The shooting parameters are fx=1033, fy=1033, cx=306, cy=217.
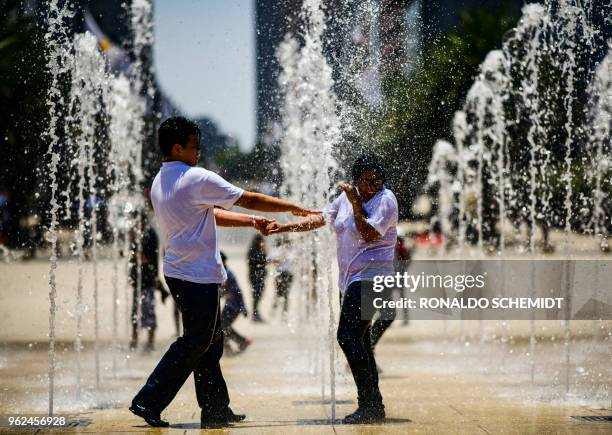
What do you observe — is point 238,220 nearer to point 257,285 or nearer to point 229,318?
point 229,318

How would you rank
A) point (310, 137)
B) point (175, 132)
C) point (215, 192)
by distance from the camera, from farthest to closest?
point (310, 137)
point (175, 132)
point (215, 192)

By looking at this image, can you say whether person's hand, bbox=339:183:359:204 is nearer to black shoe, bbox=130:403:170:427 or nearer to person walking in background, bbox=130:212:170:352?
black shoe, bbox=130:403:170:427

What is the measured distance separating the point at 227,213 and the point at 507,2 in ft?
69.8

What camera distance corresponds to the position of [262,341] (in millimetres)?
11180

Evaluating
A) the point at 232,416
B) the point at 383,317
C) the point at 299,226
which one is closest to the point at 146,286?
the point at 383,317

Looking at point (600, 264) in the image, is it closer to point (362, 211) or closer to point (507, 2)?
point (362, 211)

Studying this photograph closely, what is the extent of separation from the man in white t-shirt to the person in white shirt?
354 millimetres

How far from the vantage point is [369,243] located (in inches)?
220

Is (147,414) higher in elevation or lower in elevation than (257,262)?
lower

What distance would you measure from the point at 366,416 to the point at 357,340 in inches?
16.6

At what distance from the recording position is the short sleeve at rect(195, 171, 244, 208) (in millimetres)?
5254

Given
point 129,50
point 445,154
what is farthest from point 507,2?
point 129,50

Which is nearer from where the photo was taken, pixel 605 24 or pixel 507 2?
pixel 605 24

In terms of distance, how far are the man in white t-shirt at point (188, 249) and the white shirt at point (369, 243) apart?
0.37m
